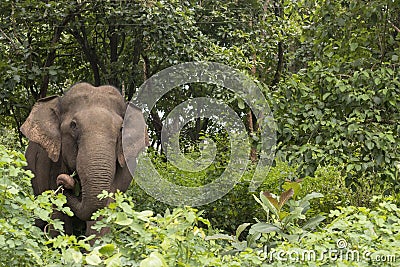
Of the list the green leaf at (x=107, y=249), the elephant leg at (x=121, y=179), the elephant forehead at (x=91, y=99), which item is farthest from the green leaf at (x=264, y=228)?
the elephant forehead at (x=91, y=99)

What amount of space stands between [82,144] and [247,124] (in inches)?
219

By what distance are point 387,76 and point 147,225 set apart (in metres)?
3.62

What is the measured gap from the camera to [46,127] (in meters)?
7.44

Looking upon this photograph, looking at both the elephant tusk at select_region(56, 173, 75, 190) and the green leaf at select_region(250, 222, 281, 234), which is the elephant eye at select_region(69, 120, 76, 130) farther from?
the green leaf at select_region(250, 222, 281, 234)

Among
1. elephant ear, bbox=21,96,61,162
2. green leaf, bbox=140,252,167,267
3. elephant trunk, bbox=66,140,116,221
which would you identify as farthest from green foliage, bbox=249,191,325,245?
elephant ear, bbox=21,96,61,162

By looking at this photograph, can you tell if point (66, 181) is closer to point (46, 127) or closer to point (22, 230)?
point (46, 127)

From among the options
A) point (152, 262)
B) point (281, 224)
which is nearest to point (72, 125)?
point (281, 224)

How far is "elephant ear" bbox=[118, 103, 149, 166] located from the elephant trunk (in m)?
0.34

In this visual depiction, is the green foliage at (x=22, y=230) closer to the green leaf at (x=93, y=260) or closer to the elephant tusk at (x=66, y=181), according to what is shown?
the green leaf at (x=93, y=260)

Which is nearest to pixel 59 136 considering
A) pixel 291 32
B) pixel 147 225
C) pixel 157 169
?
pixel 157 169

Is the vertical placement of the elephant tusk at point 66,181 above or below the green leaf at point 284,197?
above

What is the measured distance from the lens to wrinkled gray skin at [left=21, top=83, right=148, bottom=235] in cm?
682

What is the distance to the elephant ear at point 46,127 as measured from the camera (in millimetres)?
7363

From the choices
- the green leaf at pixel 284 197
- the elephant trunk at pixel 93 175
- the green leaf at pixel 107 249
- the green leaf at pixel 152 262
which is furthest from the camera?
the elephant trunk at pixel 93 175
